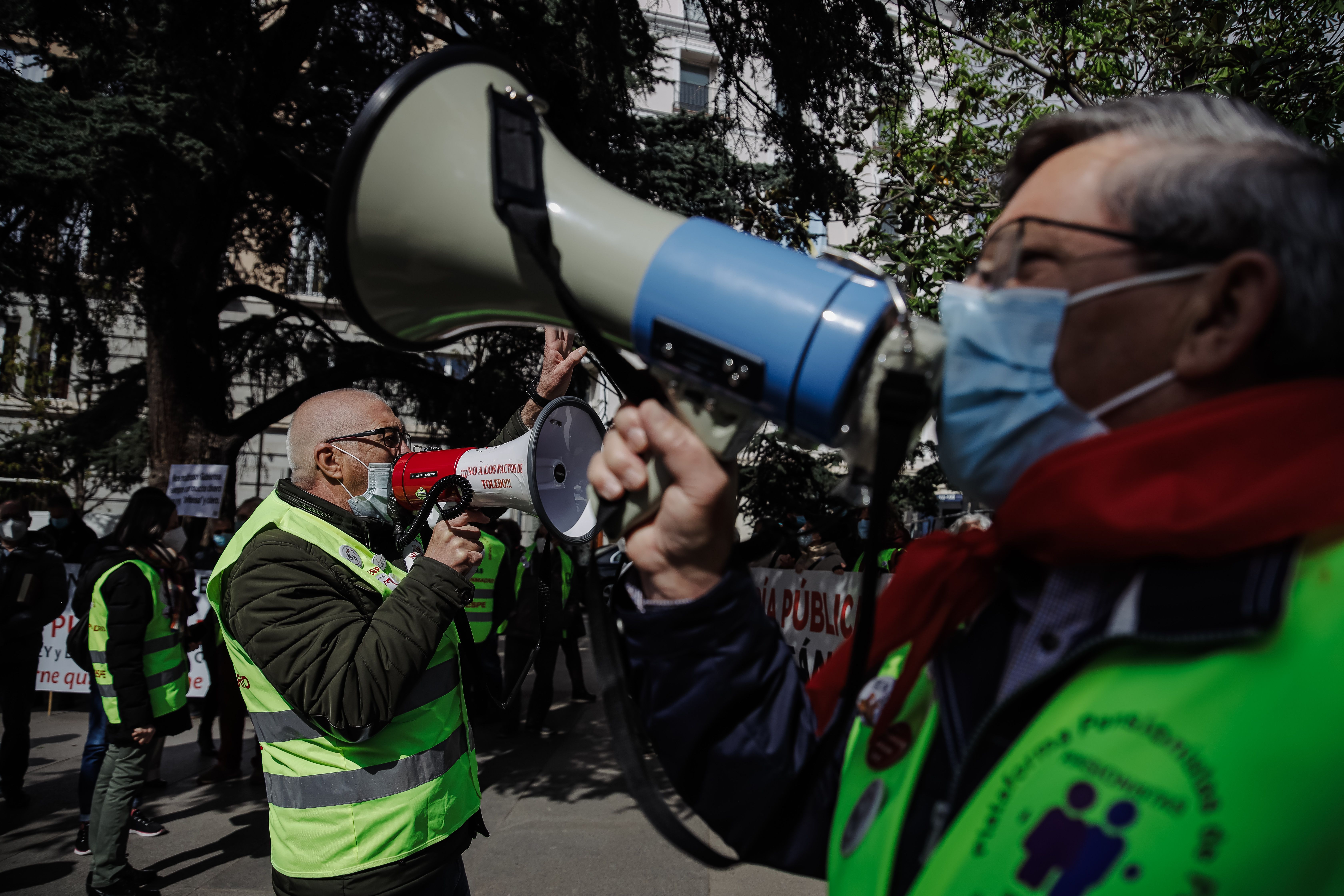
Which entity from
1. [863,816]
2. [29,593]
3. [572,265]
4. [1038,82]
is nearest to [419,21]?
[1038,82]

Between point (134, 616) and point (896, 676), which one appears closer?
point (896, 676)

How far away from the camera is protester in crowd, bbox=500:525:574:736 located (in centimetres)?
659

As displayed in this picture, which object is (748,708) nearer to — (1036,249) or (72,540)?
(1036,249)

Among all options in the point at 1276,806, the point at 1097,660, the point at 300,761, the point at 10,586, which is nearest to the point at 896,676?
the point at 1097,660

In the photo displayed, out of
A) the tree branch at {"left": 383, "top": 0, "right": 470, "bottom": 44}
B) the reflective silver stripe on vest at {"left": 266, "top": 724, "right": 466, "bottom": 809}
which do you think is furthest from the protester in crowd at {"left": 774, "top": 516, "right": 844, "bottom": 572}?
the tree branch at {"left": 383, "top": 0, "right": 470, "bottom": 44}

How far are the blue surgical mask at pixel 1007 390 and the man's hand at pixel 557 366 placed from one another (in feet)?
5.07

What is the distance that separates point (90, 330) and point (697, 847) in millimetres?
9892

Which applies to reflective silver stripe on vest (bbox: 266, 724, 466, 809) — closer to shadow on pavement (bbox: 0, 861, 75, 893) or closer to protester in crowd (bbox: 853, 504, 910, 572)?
protester in crowd (bbox: 853, 504, 910, 572)

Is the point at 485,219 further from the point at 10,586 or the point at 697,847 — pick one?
the point at 10,586

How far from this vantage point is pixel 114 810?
3.70 meters

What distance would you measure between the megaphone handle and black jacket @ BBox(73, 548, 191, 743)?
386 centimetres

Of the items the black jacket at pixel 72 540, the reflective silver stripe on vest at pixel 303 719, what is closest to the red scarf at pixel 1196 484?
the reflective silver stripe on vest at pixel 303 719

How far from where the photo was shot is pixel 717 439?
3.30 feet

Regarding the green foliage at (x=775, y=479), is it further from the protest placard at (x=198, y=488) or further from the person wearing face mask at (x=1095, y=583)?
the protest placard at (x=198, y=488)
